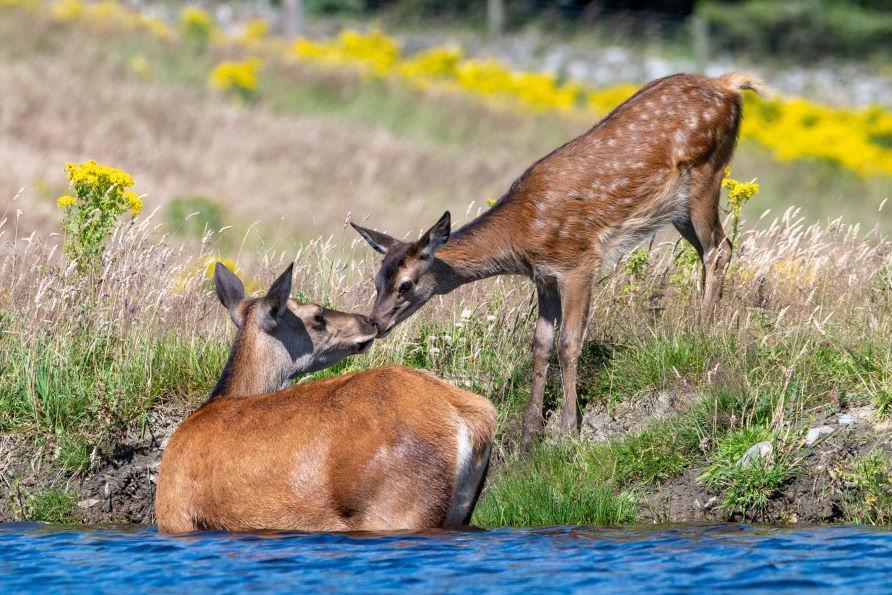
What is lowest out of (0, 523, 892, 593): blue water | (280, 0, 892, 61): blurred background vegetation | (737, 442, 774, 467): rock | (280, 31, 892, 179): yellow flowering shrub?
(0, 523, 892, 593): blue water

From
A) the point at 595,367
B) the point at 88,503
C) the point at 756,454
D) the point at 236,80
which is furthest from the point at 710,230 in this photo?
the point at 236,80

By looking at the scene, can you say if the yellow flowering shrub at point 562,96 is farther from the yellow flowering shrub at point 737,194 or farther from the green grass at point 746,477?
the green grass at point 746,477

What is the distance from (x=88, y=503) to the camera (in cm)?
772

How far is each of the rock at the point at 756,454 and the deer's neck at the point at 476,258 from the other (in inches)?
84.8

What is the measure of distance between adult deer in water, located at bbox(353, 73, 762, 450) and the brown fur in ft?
6.02

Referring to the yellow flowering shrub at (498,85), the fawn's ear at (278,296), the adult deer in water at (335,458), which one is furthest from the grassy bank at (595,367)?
the yellow flowering shrub at (498,85)

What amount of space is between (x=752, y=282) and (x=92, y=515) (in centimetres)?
432

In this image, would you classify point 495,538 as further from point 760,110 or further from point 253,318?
point 760,110

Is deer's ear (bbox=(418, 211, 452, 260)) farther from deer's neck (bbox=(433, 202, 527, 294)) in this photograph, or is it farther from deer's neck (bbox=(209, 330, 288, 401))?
deer's neck (bbox=(209, 330, 288, 401))

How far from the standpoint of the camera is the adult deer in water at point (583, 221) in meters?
8.44

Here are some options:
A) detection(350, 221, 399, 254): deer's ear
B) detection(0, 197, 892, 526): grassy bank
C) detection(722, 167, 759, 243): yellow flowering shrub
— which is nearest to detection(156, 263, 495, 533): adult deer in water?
detection(0, 197, 892, 526): grassy bank

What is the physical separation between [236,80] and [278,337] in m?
17.2

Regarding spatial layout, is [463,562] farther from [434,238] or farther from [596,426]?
[434,238]

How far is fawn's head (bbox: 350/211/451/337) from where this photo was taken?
27.3 ft
